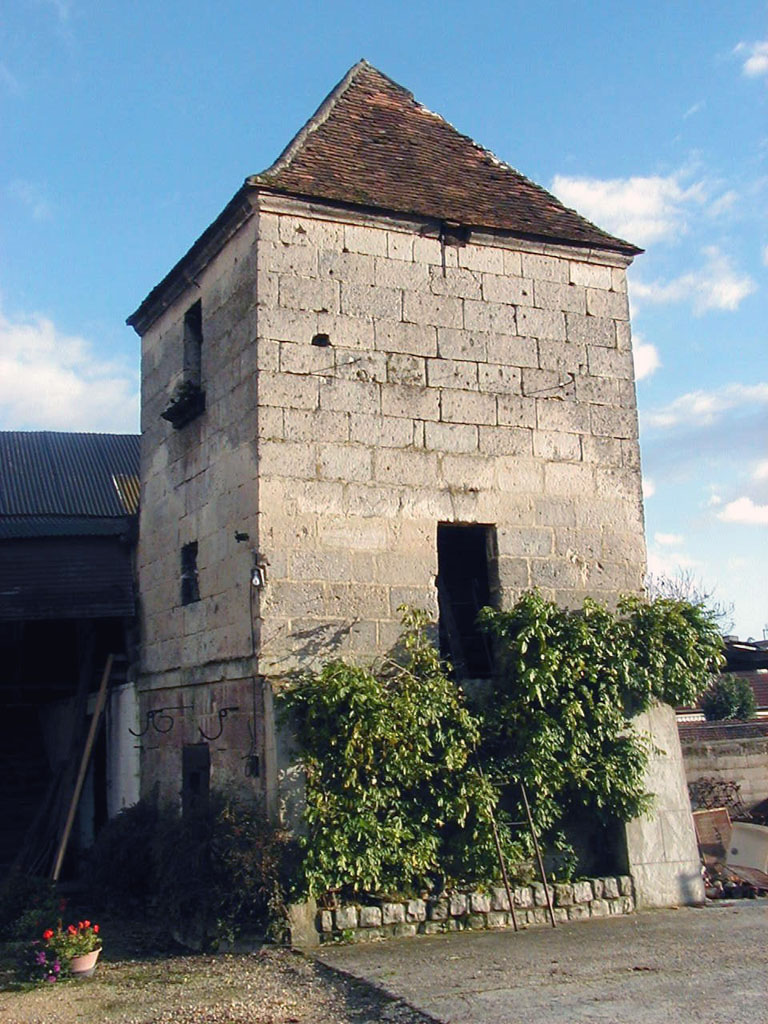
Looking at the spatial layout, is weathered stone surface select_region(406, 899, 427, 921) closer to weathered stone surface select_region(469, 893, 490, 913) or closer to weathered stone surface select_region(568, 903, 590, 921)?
weathered stone surface select_region(469, 893, 490, 913)

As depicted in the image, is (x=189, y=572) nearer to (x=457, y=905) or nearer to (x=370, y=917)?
(x=370, y=917)

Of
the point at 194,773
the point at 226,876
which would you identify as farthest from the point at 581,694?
the point at 194,773

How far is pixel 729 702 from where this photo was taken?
31.3 meters

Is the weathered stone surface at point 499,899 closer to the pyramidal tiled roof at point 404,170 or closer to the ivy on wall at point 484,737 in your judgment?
the ivy on wall at point 484,737

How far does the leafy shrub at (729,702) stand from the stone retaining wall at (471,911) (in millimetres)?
22534

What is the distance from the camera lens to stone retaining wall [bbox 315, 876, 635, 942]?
29.0 feet

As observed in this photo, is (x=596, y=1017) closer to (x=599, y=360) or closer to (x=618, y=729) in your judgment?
(x=618, y=729)

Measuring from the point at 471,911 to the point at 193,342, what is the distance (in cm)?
682

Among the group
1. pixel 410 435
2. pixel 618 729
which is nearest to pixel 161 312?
pixel 410 435

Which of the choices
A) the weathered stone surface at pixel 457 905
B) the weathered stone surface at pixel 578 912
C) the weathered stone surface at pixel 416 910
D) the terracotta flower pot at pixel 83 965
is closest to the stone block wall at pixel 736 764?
the weathered stone surface at pixel 578 912

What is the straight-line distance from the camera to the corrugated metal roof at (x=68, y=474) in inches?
593

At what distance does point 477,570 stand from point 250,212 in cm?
439

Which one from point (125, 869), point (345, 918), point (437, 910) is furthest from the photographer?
point (125, 869)

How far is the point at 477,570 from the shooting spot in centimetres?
1153
